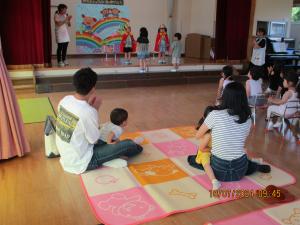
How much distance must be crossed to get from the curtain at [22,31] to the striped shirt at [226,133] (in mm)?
4895

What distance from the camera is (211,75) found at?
7.86 meters

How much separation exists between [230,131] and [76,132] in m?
1.28

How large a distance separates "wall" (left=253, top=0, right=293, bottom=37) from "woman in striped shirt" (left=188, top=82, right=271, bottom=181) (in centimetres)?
672

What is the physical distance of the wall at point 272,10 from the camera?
8.41m

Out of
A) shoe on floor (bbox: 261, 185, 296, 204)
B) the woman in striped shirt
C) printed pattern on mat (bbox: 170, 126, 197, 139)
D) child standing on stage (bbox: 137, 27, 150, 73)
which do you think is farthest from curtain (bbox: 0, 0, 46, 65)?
shoe on floor (bbox: 261, 185, 296, 204)

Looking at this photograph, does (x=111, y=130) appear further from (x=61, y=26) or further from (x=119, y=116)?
(x=61, y=26)

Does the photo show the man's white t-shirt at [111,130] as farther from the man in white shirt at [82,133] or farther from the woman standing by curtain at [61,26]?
the woman standing by curtain at [61,26]

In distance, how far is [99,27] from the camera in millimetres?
9172

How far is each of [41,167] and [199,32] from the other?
25.7 feet

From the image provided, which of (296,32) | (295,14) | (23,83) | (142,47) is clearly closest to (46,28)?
(23,83)

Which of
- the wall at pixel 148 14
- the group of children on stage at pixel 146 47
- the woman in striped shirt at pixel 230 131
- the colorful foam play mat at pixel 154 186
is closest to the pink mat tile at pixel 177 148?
the colorful foam play mat at pixel 154 186

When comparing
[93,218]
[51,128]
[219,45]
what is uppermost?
[219,45]

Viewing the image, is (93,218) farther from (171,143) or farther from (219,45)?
(219,45)

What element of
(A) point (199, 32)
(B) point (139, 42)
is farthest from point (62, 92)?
(A) point (199, 32)
